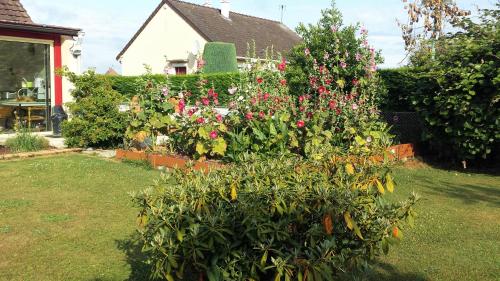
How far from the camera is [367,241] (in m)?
3.13

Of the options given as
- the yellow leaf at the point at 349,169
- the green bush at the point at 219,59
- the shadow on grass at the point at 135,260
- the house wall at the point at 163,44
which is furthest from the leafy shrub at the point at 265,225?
the house wall at the point at 163,44

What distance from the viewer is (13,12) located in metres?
13.1

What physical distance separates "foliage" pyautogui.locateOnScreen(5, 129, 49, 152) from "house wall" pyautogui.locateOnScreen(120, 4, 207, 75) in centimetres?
1713

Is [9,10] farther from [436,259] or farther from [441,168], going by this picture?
[436,259]

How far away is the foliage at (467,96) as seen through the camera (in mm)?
8711

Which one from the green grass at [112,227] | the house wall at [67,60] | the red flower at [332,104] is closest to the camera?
the green grass at [112,227]

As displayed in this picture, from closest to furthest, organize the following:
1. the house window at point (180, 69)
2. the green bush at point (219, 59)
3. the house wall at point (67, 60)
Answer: the house wall at point (67, 60) → the green bush at point (219, 59) → the house window at point (180, 69)

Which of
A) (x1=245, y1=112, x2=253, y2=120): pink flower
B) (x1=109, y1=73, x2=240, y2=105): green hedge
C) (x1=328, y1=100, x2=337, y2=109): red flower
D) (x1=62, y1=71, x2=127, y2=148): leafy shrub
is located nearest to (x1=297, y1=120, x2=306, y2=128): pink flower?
(x1=245, y1=112, x2=253, y2=120): pink flower

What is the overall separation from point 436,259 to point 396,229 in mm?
1477

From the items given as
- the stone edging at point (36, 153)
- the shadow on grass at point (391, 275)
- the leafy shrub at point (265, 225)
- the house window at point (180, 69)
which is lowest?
the stone edging at point (36, 153)

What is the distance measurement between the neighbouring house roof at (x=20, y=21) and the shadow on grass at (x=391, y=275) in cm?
1114

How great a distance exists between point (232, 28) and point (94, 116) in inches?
826

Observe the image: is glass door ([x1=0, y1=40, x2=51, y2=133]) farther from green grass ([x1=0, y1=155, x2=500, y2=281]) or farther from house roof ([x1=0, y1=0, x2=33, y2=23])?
green grass ([x1=0, y1=155, x2=500, y2=281])

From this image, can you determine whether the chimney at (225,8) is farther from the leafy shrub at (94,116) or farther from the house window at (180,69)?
the leafy shrub at (94,116)
